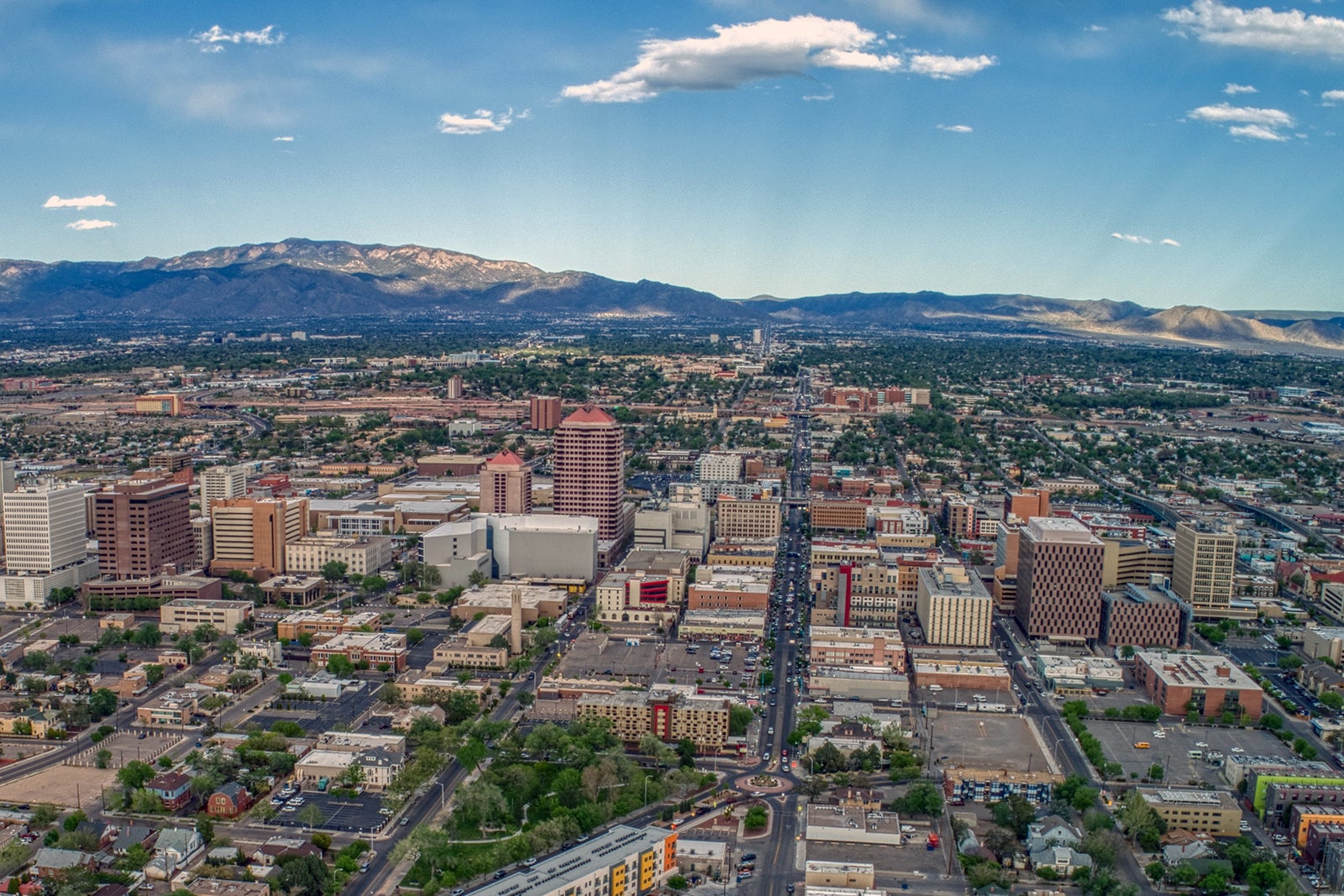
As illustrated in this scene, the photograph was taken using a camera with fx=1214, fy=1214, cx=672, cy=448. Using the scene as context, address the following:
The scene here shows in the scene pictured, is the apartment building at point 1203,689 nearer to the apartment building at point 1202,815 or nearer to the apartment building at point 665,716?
the apartment building at point 1202,815

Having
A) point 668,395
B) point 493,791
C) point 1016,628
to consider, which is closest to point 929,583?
point 1016,628

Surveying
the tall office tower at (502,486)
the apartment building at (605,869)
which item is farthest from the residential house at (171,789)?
the tall office tower at (502,486)

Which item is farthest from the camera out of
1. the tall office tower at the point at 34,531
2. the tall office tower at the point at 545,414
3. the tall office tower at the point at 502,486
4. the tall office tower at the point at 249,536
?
the tall office tower at the point at 545,414

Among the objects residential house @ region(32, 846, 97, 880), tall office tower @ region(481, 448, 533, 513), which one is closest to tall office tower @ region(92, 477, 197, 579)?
tall office tower @ region(481, 448, 533, 513)

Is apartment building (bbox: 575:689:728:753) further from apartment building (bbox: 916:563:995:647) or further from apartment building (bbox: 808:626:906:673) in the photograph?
apartment building (bbox: 916:563:995:647)

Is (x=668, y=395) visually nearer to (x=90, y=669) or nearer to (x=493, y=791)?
(x=90, y=669)
